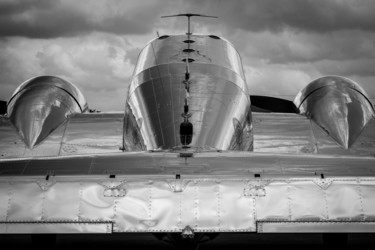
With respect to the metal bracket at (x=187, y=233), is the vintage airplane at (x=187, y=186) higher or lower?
higher

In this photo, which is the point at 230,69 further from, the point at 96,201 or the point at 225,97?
→ the point at 96,201

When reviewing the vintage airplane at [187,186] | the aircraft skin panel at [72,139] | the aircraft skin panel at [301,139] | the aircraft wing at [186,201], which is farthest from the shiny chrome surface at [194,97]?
the aircraft wing at [186,201]

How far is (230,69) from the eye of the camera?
15242mm

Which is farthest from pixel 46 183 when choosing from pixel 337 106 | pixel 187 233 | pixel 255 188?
pixel 337 106

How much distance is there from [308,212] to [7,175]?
3.34 m

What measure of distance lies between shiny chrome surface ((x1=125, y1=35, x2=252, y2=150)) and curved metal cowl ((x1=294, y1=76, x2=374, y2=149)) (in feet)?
6.48

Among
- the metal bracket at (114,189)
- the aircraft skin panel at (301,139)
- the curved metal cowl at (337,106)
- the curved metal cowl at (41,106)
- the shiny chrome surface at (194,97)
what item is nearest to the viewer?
the metal bracket at (114,189)

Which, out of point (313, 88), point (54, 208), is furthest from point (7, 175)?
point (313, 88)

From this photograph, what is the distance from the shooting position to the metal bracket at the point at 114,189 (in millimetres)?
7543

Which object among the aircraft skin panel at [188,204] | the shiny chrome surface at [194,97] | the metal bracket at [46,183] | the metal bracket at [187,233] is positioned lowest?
the metal bracket at [187,233]

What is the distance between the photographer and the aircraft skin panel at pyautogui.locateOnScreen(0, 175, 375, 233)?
743 cm

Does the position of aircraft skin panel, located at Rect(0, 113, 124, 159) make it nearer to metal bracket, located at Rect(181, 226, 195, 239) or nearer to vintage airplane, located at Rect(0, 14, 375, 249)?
vintage airplane, located at Rect(0, 14, 375, 249)

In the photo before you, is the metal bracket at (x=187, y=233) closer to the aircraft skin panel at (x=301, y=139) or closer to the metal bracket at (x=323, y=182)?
the metal bracket at (x=323, y=182)

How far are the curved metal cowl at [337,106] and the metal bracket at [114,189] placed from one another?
7956mm
